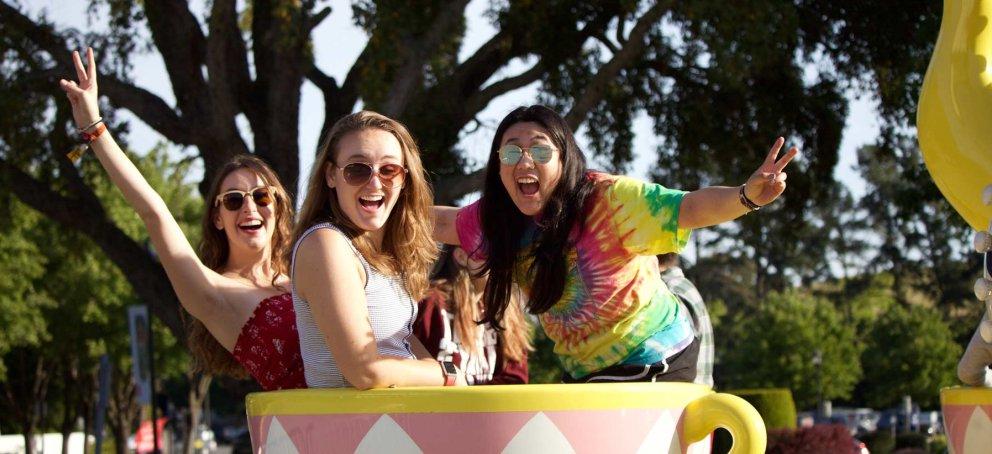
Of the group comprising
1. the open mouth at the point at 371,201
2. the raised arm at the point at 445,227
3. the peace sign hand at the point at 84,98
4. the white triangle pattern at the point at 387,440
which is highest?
the peace sign hand at the point at 84,98

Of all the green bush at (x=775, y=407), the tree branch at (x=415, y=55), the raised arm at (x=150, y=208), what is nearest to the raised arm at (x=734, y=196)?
the raised arm at (x=150, y=208)

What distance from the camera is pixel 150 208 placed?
3100 mm

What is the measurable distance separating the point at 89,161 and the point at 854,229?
60.3 meters

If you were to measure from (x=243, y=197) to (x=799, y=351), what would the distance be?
166 ft

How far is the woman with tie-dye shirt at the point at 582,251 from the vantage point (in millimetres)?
2836

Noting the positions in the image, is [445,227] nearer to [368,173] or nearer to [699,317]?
[368,173]

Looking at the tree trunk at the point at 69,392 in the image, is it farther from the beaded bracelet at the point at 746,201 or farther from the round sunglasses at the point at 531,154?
the beaded bracelet at the point at 746,201

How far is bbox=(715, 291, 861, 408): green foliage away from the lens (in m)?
51.7

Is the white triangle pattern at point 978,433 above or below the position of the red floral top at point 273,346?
below

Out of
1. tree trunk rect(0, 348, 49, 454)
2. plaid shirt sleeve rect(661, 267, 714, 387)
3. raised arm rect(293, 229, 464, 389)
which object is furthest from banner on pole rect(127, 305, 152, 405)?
tree trunk rect(0, 348, 49, 454)

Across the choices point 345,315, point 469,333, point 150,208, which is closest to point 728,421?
point 345,315

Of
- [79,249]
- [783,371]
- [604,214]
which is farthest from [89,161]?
[783,371]

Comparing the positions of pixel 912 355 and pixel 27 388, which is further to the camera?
pixel 912 355

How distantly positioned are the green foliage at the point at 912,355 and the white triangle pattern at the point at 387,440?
163 feet
